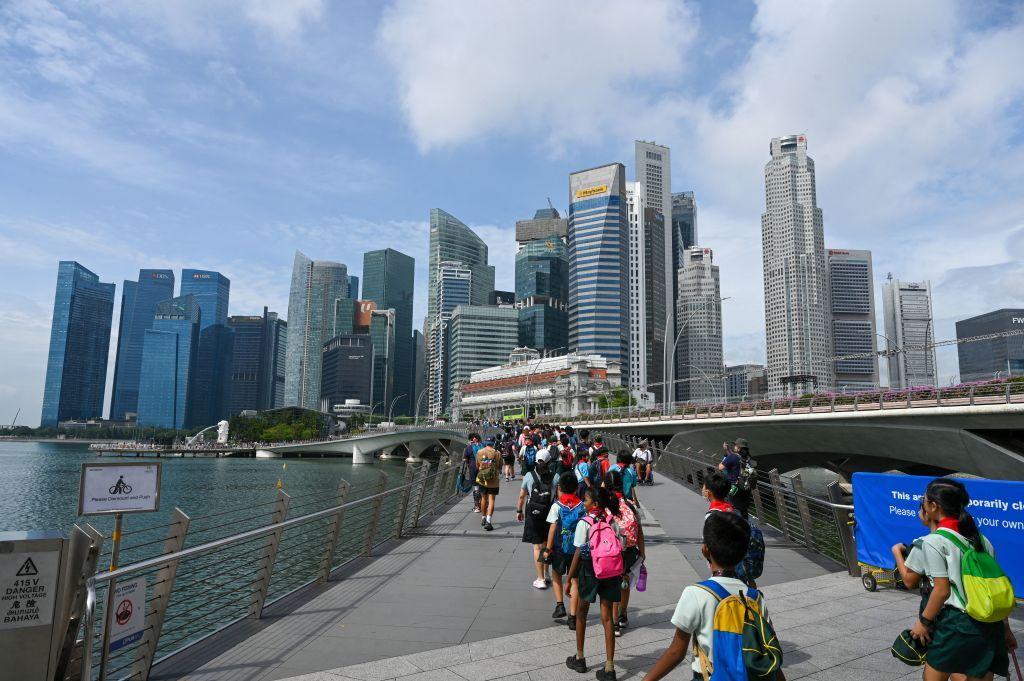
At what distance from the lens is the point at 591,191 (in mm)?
183625

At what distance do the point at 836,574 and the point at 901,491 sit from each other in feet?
6.53

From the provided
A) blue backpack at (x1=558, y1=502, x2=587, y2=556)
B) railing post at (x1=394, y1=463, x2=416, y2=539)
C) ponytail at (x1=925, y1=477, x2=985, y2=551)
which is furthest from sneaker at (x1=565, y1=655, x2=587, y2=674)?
railing post at (x1=394, y1=463, x2=416, y2=539)

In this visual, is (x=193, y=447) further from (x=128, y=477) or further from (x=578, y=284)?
(x=128, y=477)

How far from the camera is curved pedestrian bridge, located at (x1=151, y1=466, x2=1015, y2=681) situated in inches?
213

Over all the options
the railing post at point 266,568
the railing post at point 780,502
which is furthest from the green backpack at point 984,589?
the railing post at point 780,502

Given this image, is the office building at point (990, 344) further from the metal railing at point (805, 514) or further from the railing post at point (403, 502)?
the railing post at point (403, 502)

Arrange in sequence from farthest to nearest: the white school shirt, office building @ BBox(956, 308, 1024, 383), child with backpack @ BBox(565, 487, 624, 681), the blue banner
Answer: office building @ BBox(956, 308, 1024, 383) < the blue banner < child with backpack @ BBox(565, 487, 624, 681) < the white school shirt

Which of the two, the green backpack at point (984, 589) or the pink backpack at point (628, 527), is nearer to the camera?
the green backpack at point (984, 589)

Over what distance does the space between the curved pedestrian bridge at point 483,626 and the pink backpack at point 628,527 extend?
3.21 ft

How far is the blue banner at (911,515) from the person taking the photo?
20.7 feet

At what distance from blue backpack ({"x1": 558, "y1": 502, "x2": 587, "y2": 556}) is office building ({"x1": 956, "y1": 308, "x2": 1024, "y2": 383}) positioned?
180m

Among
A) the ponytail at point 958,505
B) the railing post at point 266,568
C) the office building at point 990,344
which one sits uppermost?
the office building at point 990,344

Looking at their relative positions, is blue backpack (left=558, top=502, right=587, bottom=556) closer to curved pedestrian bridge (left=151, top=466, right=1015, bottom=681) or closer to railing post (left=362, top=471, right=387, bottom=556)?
curved pedestrian bridge (left=151, top=466, right=1015, bottom=681)

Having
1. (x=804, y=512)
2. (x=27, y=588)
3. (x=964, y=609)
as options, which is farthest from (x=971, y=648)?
(x=804, y=512)
